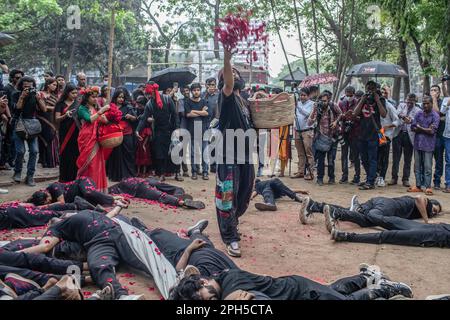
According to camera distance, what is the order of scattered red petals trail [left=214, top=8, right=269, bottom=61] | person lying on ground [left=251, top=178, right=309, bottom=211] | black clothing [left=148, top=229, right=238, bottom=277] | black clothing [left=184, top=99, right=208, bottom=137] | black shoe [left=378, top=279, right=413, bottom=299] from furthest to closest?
black clothing [left=184, top=99, right=208, bottom=137] → person lying on ground [left=251, top=178, right=309, bottom=211] → scattered red petals trail [left=214, top=8, right=269, bottom=61] → black clothing [left=148, top=229, right=238, bottom=277] → black shoe [left=378, top=279, right=413, bottom=299]

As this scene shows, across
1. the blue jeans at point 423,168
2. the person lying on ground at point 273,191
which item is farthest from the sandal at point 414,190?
the person lying on ground at point 273,191

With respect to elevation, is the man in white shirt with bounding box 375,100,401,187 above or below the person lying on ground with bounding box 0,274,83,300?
above

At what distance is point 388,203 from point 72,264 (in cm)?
383

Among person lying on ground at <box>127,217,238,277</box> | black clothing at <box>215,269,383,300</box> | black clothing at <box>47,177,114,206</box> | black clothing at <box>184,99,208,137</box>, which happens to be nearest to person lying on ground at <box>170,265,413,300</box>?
black clothing at <box>215,269,383,300</box>

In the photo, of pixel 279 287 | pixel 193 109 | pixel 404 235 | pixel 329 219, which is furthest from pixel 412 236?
pixel 193 109

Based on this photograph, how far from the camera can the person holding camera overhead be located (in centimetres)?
816

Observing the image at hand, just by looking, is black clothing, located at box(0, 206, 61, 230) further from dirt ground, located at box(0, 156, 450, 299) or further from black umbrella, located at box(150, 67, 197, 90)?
black umbrella, located at box(150, 67, 197, 90)

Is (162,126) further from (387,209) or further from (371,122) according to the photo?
(387,209)

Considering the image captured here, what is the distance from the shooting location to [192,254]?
13.8 feet

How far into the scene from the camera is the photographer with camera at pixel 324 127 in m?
9.32

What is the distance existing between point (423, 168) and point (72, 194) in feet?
20.0

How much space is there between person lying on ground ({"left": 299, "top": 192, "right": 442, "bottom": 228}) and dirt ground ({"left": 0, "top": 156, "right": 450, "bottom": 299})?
0.15 metres
